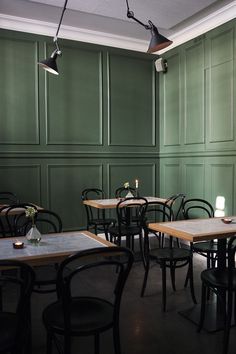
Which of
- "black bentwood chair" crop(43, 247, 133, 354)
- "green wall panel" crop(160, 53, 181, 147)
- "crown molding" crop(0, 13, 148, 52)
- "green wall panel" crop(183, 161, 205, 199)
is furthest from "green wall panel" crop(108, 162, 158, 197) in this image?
"black bentwood chair" crop(43, 247, 133, 354)

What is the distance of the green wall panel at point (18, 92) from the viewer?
4695 millimetres

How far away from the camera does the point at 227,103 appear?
444cm

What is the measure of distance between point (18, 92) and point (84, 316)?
375 centimetres

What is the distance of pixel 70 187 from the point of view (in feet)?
17.0

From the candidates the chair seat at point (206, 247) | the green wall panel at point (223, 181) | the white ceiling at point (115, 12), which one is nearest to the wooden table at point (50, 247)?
the chair seat at point (206, 247)

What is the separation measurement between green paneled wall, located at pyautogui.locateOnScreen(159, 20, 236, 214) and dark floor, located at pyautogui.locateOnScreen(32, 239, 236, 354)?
1.78 metres

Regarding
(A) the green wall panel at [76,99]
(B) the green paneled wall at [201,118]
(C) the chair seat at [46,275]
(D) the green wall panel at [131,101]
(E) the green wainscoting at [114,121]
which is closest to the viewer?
(C) the chair seat at [46,275]

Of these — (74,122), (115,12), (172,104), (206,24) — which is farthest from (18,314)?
(172,104)

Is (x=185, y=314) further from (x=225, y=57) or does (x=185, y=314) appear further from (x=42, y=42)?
(x=42, y=42)

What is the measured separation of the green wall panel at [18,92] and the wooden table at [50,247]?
2729 millimetres

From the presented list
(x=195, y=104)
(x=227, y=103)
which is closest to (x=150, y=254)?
(x=227, y=103)

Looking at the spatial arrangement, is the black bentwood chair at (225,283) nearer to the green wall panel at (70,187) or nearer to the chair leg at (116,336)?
the chair leg at (116,336)

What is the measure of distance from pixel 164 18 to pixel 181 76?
1.01 meters

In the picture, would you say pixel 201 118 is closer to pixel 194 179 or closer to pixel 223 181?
pixel 194 179
